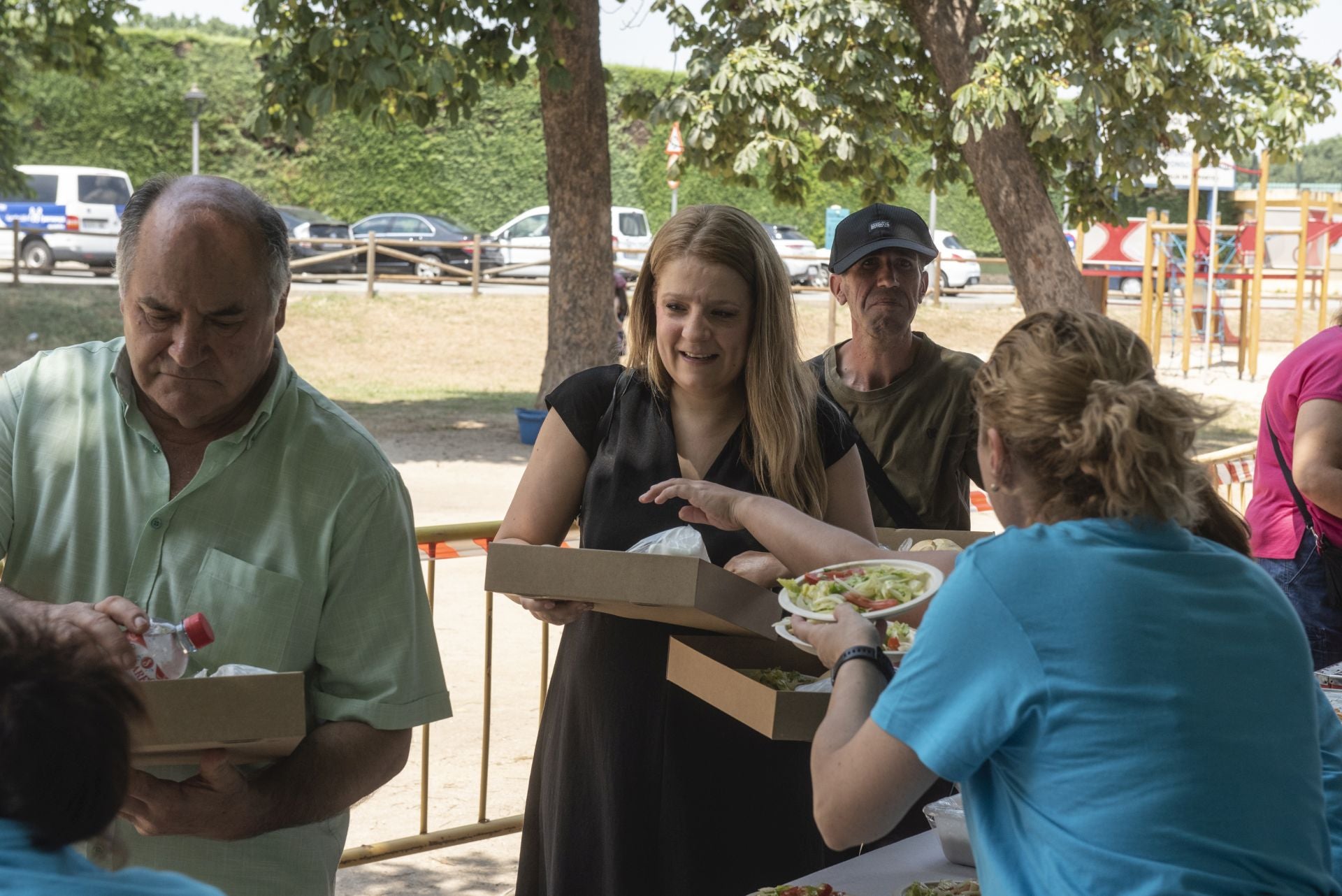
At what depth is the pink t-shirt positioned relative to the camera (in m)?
3.78

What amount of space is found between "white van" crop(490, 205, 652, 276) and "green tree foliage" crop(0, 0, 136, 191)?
1238 cm

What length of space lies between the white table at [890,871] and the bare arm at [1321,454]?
1.79 meters

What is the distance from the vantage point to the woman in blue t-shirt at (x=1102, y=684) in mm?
1653

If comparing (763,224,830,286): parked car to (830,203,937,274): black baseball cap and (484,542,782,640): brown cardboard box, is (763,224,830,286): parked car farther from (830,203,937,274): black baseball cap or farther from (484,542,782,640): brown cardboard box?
(484,542,782,640): brown cardboard box

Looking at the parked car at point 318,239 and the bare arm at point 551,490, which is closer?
the bare arm at point 551,490

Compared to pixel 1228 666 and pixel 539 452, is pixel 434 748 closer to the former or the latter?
pixel 539 452

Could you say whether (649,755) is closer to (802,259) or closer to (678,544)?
(678,544)

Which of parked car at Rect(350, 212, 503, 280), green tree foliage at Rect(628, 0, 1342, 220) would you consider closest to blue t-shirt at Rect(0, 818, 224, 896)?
green tree foliage at Rect(628, 0, 1342, 220)

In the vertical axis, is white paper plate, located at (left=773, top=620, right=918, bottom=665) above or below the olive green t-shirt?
below

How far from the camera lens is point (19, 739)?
1307 mm

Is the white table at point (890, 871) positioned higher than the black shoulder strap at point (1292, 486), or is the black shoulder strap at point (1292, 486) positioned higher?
the black shoulder strap at point (1292, 486)

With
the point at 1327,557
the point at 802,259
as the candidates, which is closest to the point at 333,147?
the point at 802,259

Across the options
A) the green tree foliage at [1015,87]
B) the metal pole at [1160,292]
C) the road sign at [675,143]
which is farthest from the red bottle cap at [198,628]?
the metal pole at [1160,292]

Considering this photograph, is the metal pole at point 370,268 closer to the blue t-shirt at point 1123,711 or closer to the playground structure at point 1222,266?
the playground structure at point 1222,266
